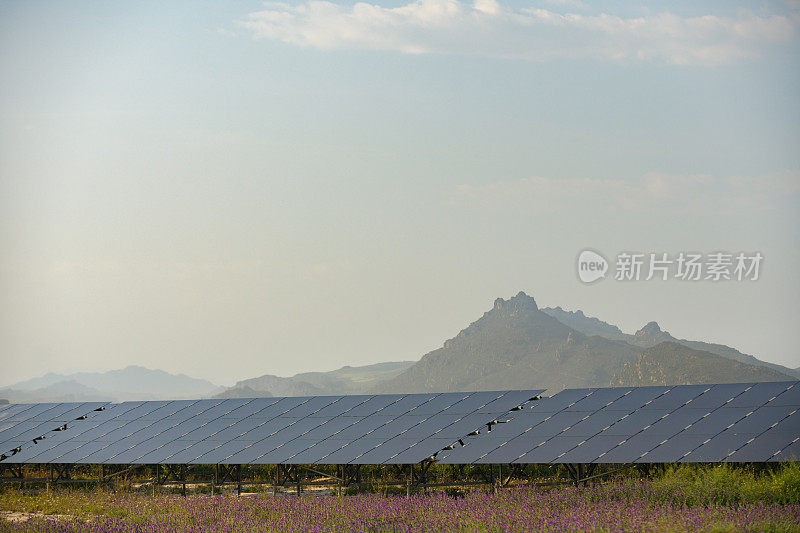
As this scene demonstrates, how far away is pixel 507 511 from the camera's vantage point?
62.5 feet

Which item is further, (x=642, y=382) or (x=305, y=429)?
(x=642, y=382)

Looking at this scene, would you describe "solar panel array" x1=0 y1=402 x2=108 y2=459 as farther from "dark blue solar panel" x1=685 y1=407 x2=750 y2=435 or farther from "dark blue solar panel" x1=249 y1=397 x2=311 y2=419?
"dark blue solar panel" x1=685 y1=407 x2=750 y2=435

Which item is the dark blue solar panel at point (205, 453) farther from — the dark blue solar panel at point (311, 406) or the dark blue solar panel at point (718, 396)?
the dark blue solar panel at point (718, 396)

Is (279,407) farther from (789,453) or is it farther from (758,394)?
(789,453)

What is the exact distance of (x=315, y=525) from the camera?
1898 centimetres

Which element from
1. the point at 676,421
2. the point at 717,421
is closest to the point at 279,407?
the point at 676,421

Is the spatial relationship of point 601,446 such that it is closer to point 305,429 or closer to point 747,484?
point 747,484

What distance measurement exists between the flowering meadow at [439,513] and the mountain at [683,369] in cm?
12693

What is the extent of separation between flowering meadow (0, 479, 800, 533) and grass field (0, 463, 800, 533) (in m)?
0.03

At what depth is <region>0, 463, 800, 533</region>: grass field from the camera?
16875 millimetres

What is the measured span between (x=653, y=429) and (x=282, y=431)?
38.7 feet

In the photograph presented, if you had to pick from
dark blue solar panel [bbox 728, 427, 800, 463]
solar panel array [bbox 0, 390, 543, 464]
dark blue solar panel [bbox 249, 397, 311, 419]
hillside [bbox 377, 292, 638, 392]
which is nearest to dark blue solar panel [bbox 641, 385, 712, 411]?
dark blue solar panel [bbox 728, 427, 800, 463]

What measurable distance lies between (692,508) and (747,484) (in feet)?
6.22

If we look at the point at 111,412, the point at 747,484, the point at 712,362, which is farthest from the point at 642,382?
the point at 747,484
